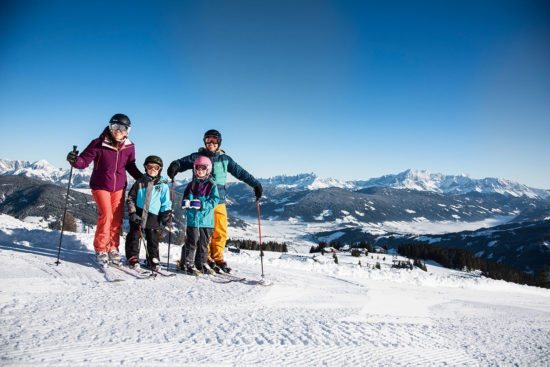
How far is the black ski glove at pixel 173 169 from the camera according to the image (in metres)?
6.70

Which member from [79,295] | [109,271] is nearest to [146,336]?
[79,295]

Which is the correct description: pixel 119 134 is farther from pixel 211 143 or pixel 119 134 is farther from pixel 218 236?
pixel 218 236

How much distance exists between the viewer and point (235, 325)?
3510mm

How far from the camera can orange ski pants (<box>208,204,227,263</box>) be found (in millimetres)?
6973

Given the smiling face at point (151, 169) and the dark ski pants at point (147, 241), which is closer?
the dark ski pants at point (147, 241)

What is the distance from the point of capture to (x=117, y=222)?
6824 millimetres

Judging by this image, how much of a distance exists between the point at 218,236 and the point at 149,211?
Result: 4.91ft

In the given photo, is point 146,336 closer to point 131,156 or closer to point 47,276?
point 47,276

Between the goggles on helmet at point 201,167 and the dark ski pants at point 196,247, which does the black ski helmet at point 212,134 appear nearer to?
the goggles on helmet at point 201,167

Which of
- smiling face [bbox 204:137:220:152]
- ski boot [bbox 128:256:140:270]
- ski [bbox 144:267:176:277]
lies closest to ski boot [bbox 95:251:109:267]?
ski boot [bbox 128:256:140:270]

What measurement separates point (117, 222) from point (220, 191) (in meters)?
2.22

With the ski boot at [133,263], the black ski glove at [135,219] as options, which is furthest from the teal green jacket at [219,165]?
the ski boot at [133,263]

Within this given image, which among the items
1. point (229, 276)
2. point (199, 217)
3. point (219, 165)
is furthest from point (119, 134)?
point (229, 276)

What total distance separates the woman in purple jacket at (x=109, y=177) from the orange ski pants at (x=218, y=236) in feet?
5.99
